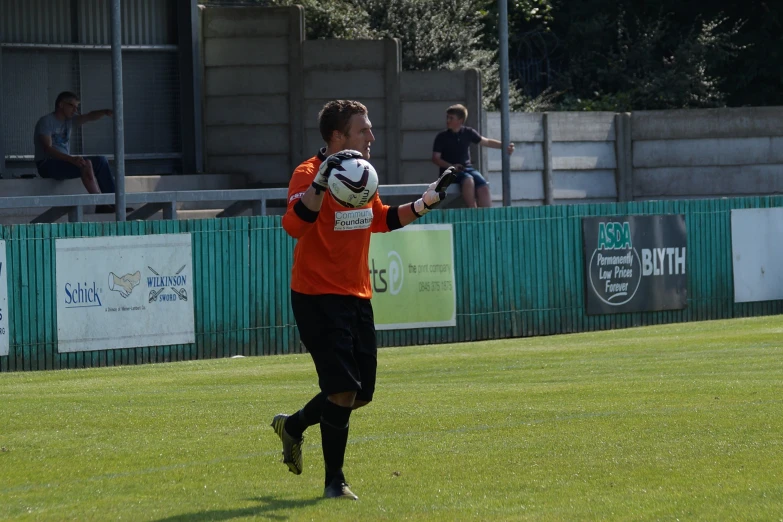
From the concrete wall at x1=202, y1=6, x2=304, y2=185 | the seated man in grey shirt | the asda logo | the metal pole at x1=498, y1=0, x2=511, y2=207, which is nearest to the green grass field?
the asda logo

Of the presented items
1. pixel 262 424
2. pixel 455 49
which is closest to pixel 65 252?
pixel 262 424

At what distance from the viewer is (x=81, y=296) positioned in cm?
1463

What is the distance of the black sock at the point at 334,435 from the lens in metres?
6.66

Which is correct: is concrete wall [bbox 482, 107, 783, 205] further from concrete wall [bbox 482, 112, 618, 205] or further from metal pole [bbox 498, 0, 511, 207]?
metal pole [bbox 498, 0, 511, 207]

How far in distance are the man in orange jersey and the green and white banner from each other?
956cm

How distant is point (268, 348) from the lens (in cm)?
1614

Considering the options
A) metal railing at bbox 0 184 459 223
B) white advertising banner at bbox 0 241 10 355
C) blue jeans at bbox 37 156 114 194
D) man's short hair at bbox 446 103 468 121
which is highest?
man's short hair at bbox 446 103 468 121

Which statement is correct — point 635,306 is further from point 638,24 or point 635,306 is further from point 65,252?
point 638,24

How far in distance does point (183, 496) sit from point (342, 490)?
835 millimetres

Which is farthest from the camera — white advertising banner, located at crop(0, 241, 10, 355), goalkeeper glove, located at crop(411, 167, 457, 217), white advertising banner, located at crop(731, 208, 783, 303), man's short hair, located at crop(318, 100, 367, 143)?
white advertising banner, located at crop(731, 208, 783, 303)

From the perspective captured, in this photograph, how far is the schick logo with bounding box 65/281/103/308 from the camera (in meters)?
14.6

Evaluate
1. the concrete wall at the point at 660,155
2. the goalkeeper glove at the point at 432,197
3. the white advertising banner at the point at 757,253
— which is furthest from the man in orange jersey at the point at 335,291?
the concrete wall at the point at 660,155

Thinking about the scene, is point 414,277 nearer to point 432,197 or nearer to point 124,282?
point 124,282

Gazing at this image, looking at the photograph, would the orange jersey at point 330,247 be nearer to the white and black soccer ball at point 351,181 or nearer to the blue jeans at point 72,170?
the white and black soccer ball at point 351,181
